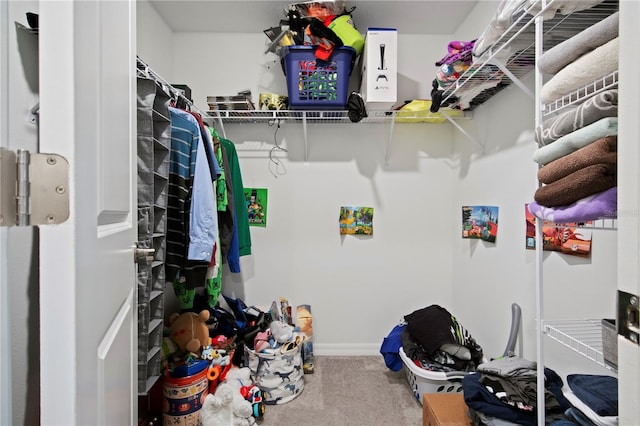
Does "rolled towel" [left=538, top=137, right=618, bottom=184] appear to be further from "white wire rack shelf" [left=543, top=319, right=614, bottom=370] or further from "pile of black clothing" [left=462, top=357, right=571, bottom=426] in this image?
"pile of black clothing" [left=462, top=357, right=571, bottom=426]

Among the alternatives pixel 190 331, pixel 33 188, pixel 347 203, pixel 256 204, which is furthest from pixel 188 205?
pixel 347 203

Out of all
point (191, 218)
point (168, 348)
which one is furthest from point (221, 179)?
point (168, 348)

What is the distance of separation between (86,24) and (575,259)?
1.62 m

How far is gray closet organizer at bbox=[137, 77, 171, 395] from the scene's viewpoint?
1.09m

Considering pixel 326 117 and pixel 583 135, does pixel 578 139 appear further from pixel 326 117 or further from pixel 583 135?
pixel 326 117

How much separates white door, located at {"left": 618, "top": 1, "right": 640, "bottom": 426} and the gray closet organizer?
122 cm

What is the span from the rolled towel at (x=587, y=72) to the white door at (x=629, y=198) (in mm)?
359

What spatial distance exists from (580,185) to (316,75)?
4.95ft

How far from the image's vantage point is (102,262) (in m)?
0.53

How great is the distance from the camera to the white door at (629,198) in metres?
0.40

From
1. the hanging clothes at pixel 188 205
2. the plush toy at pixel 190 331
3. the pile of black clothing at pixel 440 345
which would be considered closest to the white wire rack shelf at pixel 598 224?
the pile of black clothing at pixel 440 345

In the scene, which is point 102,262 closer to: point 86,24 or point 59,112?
point 59,112

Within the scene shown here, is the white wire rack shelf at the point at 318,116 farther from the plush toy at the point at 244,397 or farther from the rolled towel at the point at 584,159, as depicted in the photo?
the plush toy at the point at 244,397

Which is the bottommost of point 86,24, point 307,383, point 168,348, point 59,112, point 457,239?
point 307,383
